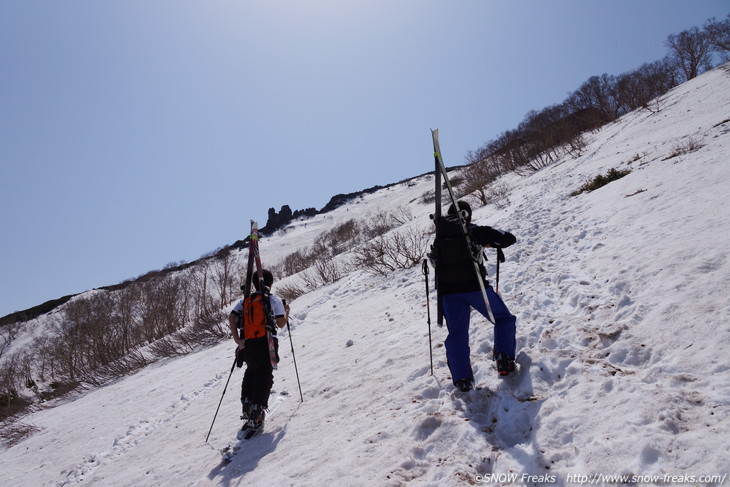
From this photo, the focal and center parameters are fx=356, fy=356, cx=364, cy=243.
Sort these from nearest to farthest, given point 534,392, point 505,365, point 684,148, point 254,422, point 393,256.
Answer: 1. point 534,392
2. point 505,365
3. point 254,422
4. point 684,148
5. point 393,256

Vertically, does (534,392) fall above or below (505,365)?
below

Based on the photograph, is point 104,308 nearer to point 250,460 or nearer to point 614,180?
point 250,460

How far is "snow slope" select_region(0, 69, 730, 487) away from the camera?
241cm

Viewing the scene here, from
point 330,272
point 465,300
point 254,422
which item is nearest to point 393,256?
point 330,272

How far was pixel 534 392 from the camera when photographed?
10.7 feet

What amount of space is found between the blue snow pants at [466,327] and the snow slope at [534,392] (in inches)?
11.0

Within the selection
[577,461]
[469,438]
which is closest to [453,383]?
[469,438]

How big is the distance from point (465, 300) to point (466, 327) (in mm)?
278

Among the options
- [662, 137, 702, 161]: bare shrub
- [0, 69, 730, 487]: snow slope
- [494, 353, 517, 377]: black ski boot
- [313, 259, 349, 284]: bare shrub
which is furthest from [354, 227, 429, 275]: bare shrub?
[494, 353, 517, 377]: black ski boot

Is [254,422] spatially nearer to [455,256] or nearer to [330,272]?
[455,256]

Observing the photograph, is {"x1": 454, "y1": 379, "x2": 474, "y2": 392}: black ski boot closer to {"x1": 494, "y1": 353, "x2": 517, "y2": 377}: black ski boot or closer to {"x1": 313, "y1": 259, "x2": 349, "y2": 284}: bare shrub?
{"x1": 494, "y1": 353, "x2": 517, "y2": 377}: black ski boot

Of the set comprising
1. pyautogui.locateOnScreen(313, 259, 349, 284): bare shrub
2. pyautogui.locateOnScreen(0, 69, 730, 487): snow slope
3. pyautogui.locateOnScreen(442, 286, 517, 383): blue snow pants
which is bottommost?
pyautogui.locateOnScreen(0, 69, 730, 487): snow slope

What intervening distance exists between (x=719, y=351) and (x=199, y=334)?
1642 centimetres

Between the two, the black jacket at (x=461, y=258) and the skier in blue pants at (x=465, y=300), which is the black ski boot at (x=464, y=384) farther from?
the black jacket at (x=461, y=258)
